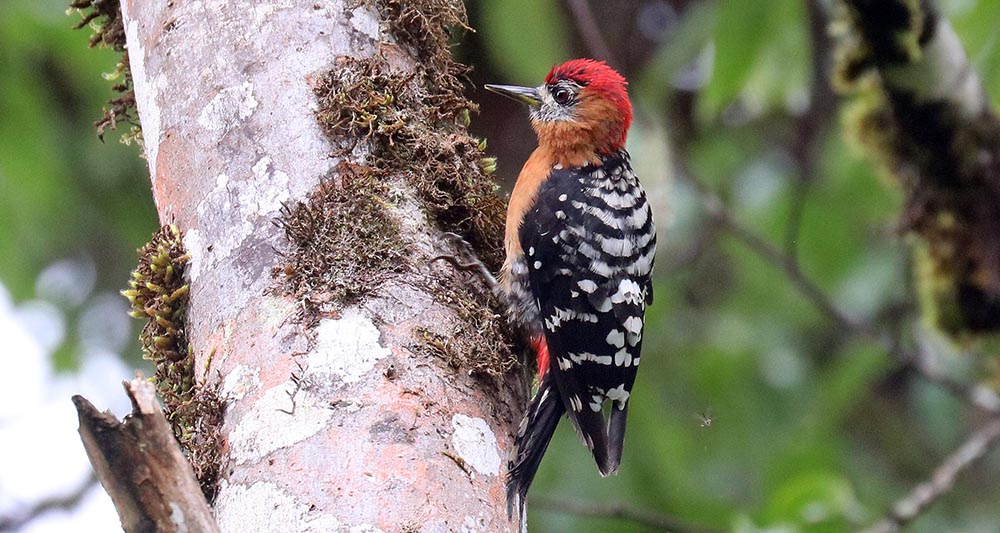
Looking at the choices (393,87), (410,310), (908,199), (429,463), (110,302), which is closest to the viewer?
(429,463)

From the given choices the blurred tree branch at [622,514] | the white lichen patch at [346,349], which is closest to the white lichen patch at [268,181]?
the white lichen patch at [346,349]

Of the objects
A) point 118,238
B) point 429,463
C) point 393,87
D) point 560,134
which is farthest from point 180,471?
point 118,238

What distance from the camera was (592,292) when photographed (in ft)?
11.9

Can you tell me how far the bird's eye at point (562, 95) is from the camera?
429 centimetres

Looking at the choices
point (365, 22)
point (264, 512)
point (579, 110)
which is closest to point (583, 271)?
point (579, 110)

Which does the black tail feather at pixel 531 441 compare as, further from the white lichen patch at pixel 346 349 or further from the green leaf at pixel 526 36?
the green leaf at pixel 526 36

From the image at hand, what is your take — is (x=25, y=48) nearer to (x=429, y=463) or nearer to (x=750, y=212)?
(x=429, y=463)

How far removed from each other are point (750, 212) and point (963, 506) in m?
2.70

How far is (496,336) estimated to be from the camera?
2.69 metres

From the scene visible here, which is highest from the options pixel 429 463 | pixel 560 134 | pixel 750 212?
pixel 429 463

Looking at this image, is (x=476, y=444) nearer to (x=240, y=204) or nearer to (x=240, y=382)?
(x=240, y=382)

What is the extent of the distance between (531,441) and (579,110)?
179cm

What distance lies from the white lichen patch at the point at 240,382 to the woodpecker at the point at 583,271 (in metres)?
0.89

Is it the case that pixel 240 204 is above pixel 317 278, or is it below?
above
